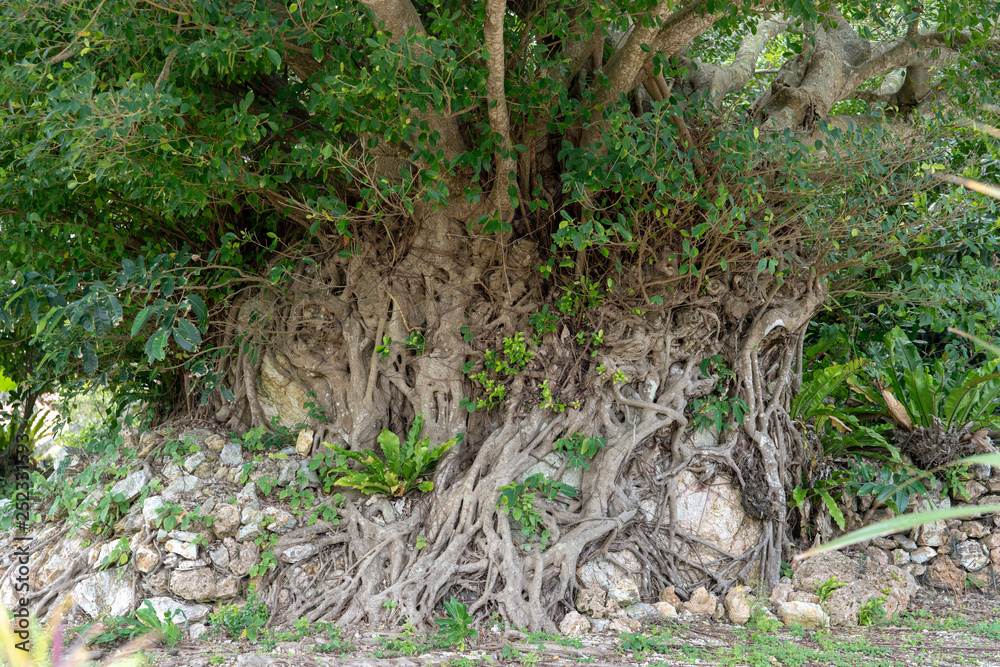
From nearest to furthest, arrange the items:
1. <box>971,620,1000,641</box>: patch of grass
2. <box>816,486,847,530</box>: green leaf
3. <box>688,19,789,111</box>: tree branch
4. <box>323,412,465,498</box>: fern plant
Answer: <box>971,620,1000,641</box>: patch of grass, <box>323,412,465,498</box>: fern plant, <box>816,486,847,530</box>: green leaf, <box>688,19,789,111</box>: tree branch

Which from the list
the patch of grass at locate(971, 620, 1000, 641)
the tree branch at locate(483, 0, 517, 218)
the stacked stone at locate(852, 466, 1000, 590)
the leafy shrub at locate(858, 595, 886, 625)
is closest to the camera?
the tree branch at locate(483, 0, 517, 218)

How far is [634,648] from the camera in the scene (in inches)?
152

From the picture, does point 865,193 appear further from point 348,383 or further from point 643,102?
point 348,383

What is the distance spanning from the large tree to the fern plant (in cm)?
14

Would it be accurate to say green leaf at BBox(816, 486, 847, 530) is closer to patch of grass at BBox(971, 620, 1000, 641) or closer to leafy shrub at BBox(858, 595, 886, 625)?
leafy shrub at BBox(858, 595, 886, 625)

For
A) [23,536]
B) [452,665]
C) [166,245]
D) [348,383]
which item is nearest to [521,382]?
[348,383]

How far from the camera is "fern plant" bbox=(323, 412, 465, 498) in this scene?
480 cm

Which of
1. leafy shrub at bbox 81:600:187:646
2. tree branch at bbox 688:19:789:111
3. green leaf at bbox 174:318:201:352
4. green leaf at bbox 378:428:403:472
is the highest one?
tree branch at bbox 688:19:789:111

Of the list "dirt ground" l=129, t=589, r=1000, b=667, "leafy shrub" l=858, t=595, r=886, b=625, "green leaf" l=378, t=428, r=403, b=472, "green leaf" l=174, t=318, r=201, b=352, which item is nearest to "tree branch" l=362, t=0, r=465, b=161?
"green leaf" l=174, t=318, r=201, b=352

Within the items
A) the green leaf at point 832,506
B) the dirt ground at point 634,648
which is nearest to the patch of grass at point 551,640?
the dirt ground at point 634,648

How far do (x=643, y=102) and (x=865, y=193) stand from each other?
66.1 inches

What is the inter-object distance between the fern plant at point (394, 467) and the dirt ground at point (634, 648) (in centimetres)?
100

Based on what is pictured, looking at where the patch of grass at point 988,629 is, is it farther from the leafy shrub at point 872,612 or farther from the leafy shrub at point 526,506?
the leafy shrub at point 526,506

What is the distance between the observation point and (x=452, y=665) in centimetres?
358
